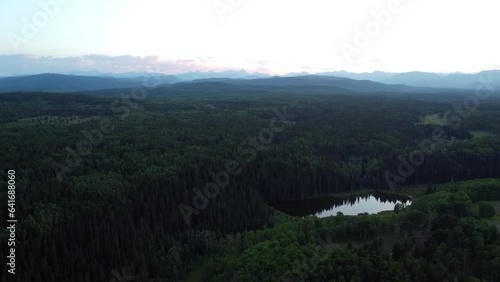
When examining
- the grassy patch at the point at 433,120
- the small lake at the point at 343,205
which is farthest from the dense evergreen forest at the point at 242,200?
the grassy patch at the point at 433,120

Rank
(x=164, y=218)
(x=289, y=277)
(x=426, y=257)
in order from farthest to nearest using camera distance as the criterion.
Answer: (x=164, y=218)
(x=426, y=257)
(x=289, y=277)

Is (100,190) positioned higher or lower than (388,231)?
higher

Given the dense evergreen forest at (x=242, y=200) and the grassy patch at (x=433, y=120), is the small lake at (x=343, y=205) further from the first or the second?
the grassy patch at (x=433, y=120)

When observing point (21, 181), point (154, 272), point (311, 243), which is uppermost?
point (21, 181)

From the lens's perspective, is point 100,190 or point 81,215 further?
point 100,190

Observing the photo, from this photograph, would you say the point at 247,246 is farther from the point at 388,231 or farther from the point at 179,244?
the point at 388,231

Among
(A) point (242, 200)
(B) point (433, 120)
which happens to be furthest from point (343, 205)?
(B) point (433, 120)

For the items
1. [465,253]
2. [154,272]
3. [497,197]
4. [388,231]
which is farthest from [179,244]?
[497,197]
